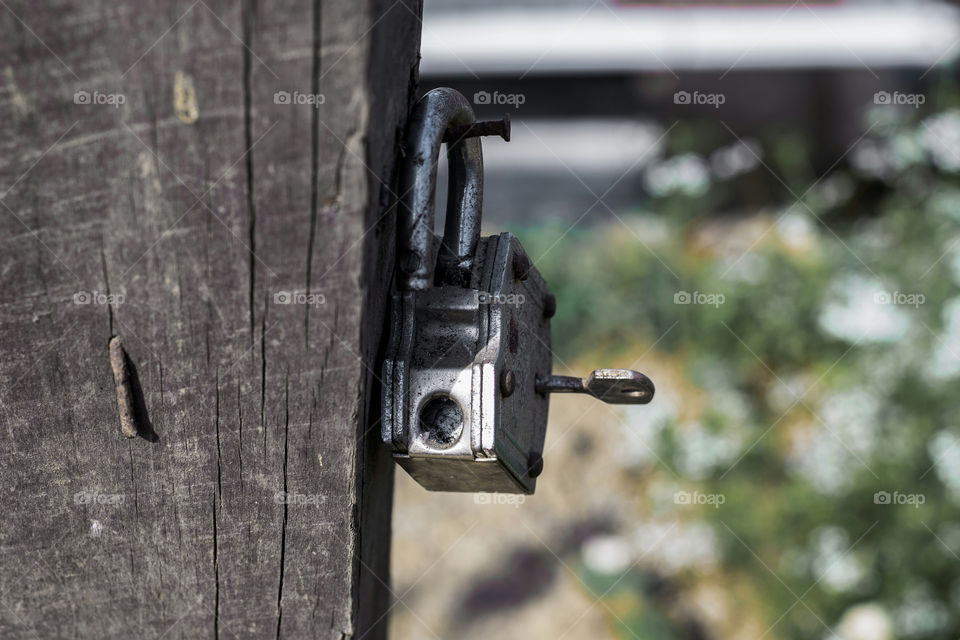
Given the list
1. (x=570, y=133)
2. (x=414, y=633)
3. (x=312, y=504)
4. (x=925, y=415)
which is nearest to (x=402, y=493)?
(x=414, y=633)

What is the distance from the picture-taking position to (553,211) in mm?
5383

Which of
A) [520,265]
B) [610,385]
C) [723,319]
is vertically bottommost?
[723,319]

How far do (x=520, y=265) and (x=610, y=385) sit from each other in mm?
175

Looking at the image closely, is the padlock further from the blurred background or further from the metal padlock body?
Answer: the blurred background

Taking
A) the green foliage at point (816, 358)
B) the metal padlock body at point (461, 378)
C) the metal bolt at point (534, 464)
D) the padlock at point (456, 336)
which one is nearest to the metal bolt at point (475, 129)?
the padlock at point (456, 336)

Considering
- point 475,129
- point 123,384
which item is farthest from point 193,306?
point 475,129

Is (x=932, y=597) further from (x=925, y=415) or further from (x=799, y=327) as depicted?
(x=799, y=327)

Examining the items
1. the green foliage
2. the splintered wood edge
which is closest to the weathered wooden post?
the splintered wood edge

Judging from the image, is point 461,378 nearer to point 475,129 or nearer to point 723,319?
point 475,129

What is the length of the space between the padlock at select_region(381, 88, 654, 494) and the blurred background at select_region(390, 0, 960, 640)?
2.37 m

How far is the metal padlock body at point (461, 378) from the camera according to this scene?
104 cm

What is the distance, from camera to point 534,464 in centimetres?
121

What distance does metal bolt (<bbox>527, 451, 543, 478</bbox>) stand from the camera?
1198mm

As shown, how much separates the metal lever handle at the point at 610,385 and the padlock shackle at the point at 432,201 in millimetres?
192
